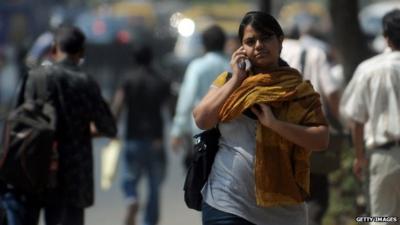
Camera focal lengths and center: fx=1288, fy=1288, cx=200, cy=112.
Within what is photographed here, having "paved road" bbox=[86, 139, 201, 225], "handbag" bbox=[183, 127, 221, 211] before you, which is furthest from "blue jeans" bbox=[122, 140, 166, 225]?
"handbag" bbox=[183, 127, 221, 211]

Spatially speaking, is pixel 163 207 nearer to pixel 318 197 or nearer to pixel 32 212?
pixel 318 197

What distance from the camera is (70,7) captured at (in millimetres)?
42594

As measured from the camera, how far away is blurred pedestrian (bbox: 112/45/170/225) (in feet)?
38.9

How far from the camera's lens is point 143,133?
1215 cm

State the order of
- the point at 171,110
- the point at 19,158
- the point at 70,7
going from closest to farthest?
the point at 19,158 < the point at 171,110 < the point at 70,7

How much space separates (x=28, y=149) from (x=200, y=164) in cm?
185

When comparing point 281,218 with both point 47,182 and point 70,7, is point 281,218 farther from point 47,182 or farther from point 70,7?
point 70,7

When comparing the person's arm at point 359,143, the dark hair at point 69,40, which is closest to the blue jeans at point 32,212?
the dark hair at point 69,40

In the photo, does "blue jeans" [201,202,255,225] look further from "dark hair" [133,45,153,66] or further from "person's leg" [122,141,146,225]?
"dark hair" [133,45,153,66]

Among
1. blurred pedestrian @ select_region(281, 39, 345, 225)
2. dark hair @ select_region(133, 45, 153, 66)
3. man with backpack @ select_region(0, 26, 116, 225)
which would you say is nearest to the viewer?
man with backpack @ select_region(0, 26, 116, 225)

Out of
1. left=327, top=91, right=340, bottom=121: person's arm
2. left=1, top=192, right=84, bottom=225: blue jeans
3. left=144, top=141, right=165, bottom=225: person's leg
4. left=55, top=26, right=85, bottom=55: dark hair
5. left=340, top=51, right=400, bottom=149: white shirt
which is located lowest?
left=144, top=141, right=165, bottom=225: person's leg

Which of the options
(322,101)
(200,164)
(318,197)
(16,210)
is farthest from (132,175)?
(200,164)

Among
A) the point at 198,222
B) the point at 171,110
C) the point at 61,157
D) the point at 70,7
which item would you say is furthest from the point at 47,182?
the point at 70,7

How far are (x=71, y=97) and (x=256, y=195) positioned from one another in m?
2.32
